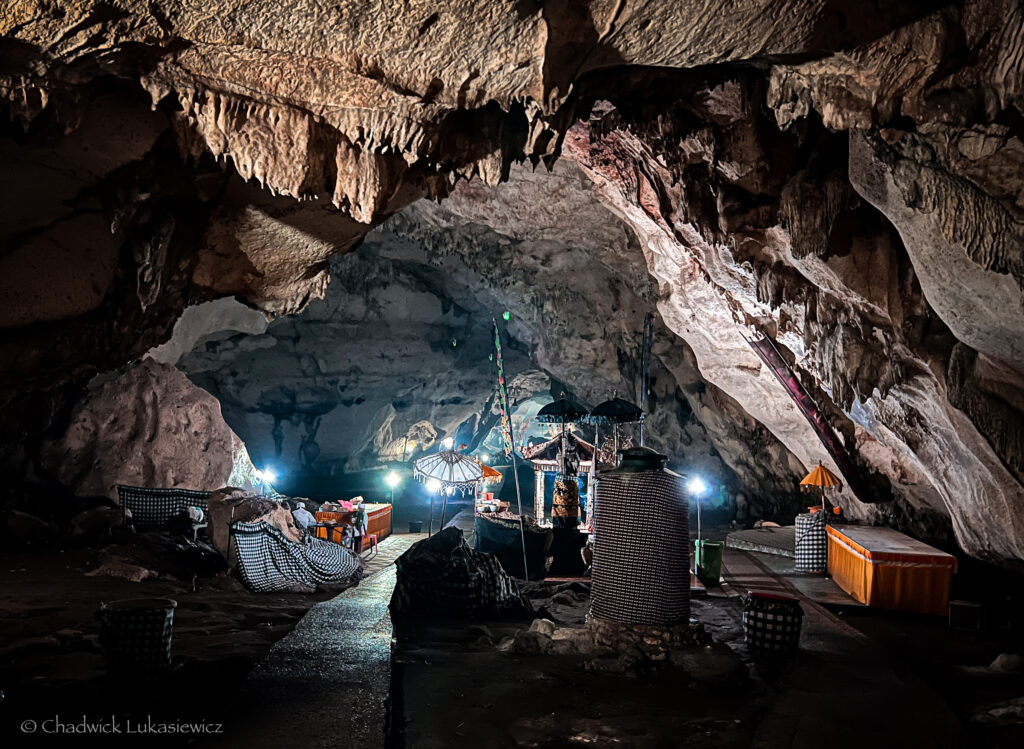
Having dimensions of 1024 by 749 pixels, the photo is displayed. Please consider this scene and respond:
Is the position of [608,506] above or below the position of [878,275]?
below

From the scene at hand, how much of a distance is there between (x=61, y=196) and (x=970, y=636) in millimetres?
11525

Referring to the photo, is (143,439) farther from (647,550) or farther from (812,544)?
(812,544)

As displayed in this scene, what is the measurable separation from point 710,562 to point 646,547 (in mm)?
4928

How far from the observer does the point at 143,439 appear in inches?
593

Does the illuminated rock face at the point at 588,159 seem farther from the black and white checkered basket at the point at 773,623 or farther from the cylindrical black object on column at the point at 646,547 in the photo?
the cylindrical black object on column at the point at 646,547

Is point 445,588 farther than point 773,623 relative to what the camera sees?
Yes

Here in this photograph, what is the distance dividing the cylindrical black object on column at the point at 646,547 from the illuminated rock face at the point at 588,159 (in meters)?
3.23

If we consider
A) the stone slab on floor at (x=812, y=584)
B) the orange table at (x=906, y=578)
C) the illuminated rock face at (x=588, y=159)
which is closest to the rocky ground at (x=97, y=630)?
the illuminated rock face at (x=588, y=159)

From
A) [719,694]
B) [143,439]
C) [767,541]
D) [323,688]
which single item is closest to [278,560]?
[143,439]

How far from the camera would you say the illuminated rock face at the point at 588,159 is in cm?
460

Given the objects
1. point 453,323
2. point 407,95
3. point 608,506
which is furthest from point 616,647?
point 453,323

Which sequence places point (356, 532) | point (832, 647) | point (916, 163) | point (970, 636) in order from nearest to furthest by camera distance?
point (916, 163)
point (832, 647)
point (970, 636)
point (356, 532)

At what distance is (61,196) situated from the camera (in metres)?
6.05

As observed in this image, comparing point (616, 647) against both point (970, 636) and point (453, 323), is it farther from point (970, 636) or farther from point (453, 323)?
point (453, 323)
